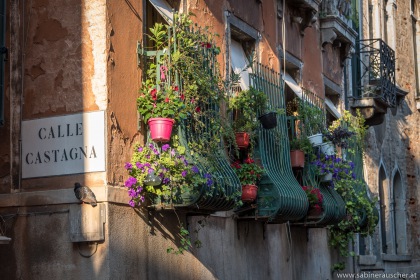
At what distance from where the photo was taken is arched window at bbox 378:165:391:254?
20.8m

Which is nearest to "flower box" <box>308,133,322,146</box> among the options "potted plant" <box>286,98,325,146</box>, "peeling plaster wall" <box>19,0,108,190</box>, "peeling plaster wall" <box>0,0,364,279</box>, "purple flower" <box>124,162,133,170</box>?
"potted plant" <box>286,98,325,146</box>

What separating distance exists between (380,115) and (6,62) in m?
10.9

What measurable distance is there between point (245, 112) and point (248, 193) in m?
1.06

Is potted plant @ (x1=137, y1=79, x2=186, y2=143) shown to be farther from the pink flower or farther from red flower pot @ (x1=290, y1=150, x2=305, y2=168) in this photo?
red flower pot @ (x1=290, y1=150, x2=305, y2=168)

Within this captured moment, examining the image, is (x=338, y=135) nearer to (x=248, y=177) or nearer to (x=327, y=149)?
(x=327, y=149)

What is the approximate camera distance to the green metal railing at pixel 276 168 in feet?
39.7

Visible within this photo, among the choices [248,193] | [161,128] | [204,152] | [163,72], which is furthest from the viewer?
[248,193]

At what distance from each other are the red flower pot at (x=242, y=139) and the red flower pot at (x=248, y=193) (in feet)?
1.83

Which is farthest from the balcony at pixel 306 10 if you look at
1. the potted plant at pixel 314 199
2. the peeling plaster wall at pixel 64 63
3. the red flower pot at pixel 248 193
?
the peeling plaster wall at pixel 64 63

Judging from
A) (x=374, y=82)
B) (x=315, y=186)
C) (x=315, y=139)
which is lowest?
(x=315, y=186)

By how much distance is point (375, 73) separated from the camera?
19375 mm

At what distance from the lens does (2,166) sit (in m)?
9.84

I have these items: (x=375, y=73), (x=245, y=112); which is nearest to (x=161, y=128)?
(x=245, y=112)

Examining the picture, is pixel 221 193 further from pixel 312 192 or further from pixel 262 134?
pixel 312 192
